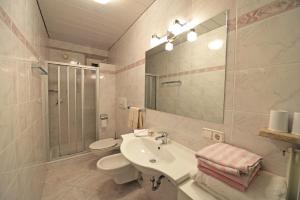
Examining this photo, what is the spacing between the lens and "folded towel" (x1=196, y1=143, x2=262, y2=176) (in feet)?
1.95

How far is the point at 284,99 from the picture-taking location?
64 cm

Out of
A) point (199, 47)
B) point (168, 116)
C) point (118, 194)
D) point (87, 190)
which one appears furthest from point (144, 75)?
point (87, 190)

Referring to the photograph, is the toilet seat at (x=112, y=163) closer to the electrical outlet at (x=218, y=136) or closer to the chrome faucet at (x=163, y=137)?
the chrome faucet at (x=163, y=137)

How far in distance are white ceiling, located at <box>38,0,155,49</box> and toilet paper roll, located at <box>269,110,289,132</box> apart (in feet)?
5.75

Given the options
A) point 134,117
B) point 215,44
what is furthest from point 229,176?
point 134,117

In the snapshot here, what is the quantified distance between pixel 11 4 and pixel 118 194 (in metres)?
Answer: 2.10

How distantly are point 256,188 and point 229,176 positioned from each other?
0.47 ft

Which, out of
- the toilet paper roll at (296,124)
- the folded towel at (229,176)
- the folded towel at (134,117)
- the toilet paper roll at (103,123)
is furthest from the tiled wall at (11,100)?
the toilet paper roll at (103,123)

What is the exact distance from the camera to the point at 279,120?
1.99 ft

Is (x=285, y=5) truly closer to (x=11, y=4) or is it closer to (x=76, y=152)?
(x=11, y=4)

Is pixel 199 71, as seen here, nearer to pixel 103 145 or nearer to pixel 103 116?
pixel 103 145

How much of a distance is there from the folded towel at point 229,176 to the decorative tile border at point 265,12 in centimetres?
81

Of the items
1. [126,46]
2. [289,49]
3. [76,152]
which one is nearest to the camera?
[289,49]

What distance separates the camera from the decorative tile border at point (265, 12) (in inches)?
A: 24.9
